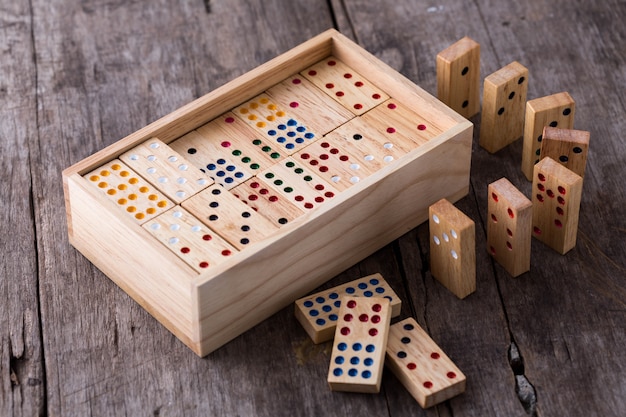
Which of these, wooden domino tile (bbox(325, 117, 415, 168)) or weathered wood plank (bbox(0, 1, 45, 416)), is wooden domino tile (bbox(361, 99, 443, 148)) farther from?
weathered wood plank (bbox(0, 1, 45, 416))

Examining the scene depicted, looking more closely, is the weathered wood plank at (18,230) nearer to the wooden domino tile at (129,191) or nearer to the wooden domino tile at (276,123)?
the wooden domino tile at (129,191)

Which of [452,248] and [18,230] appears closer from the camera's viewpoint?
[452,248]

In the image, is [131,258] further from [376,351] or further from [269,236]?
[376,351]

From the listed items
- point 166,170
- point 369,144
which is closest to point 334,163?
point 369,144

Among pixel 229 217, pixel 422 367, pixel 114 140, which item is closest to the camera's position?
pixel 422 367

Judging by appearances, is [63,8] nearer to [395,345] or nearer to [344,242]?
[344,242]

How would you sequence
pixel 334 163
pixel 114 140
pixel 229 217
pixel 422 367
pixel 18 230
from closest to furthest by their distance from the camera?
pixel 422 367, pixel 229 217, pixel 334 163, pixel 18 230, pixel 114 140

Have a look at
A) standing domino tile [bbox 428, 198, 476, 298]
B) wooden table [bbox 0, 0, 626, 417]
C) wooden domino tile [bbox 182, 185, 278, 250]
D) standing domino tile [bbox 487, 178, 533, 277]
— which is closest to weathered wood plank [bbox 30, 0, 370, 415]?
wooden table [bbox 0, 0, 626, 417]

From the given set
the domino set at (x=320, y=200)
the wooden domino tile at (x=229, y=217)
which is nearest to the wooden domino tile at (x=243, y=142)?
the domino set at (x=320, y=200)
